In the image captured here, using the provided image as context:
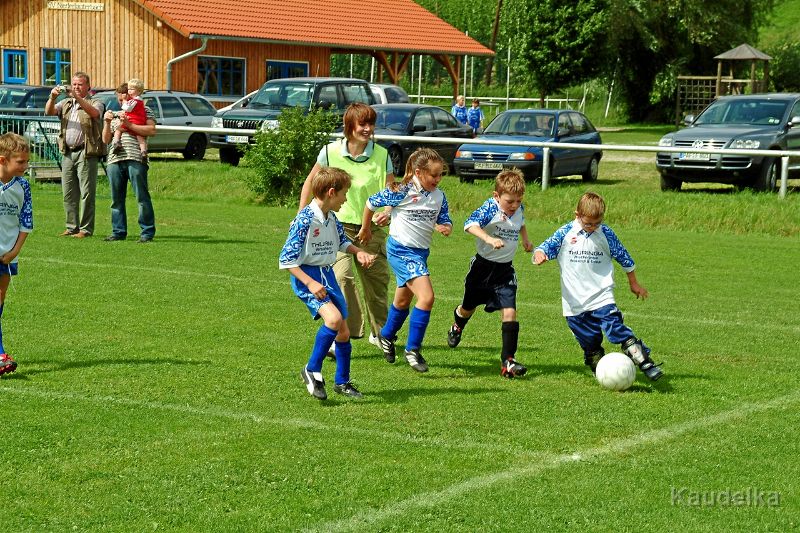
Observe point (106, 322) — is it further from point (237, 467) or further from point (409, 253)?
point (237, 467)

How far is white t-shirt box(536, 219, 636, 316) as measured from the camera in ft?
28.7

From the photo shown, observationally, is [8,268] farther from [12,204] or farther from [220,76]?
[220,76]

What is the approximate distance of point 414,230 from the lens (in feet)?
29.4

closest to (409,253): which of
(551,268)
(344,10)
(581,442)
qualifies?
(581,442)

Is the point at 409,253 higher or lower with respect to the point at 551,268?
higher

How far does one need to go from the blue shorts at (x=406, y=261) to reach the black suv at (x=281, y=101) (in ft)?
63.5

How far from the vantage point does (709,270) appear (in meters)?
15.0

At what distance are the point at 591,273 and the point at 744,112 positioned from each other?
16587 mm

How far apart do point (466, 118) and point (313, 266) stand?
96.2ft

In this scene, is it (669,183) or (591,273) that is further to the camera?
(669,183)

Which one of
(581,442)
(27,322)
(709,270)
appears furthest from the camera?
(709,270)

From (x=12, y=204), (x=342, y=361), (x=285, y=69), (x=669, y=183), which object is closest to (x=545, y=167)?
(x=669, y=183)

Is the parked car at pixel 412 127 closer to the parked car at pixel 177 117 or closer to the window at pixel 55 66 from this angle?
the parked car at pixel 177 117

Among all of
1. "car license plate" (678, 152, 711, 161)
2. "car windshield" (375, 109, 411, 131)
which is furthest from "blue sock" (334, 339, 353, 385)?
"car windshield" (375, 109, 411, 131)
